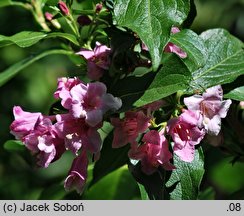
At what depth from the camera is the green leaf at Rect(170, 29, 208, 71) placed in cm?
127

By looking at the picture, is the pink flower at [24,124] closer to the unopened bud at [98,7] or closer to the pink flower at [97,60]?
the pink flower at [97,60]

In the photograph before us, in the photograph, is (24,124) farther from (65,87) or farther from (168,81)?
(168,81)

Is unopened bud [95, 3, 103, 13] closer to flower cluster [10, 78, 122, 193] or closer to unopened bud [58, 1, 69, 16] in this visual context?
unopened bud [58, 1, 69, 16]

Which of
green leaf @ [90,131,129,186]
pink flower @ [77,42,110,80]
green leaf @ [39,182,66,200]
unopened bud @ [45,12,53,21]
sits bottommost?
green leaf @ [39,182,66,200]

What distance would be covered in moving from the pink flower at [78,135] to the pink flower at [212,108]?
212 millimetres

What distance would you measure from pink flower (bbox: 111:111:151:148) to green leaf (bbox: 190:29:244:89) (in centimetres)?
14

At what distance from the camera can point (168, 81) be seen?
1229 millimetres

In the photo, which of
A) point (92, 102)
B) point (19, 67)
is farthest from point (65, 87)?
point (19, 67)

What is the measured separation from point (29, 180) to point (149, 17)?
6.64 ft

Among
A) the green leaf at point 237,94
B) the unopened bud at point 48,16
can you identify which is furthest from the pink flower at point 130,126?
the unopened bud at point 48,16

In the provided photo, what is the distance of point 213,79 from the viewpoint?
137cm

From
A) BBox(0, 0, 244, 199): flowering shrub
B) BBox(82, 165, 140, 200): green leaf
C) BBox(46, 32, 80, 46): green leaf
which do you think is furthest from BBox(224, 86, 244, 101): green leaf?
BBox(82, 165, 140, 200): green leaf

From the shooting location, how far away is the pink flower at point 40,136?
126 cm

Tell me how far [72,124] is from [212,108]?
0.92 ft
